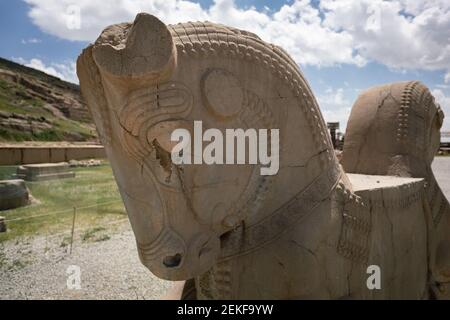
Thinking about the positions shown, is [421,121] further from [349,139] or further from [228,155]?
→ [228,155]

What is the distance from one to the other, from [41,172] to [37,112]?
19411mm

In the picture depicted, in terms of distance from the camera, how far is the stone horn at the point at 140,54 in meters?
1.17

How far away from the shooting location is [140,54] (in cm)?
118

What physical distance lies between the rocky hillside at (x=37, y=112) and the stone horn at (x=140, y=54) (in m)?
22.2

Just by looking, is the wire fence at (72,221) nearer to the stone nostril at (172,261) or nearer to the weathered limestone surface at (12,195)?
the weathered limestone surface at (12,195)

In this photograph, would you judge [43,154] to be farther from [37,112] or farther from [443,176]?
[443,176]

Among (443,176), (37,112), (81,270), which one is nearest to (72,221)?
(81,270)

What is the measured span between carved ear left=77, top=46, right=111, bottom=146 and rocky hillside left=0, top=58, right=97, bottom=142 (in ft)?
72.2

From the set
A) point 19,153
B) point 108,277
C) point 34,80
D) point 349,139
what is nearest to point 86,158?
point 19,153

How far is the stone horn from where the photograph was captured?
1171 millimetres

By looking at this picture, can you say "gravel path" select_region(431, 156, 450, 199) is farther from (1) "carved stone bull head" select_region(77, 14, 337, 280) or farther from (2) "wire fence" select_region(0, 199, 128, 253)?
(1) "carved stone bull head" select_region(77, 14, 337, 280)

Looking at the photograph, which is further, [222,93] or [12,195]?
[12,195]

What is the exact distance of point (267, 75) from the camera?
147cm
